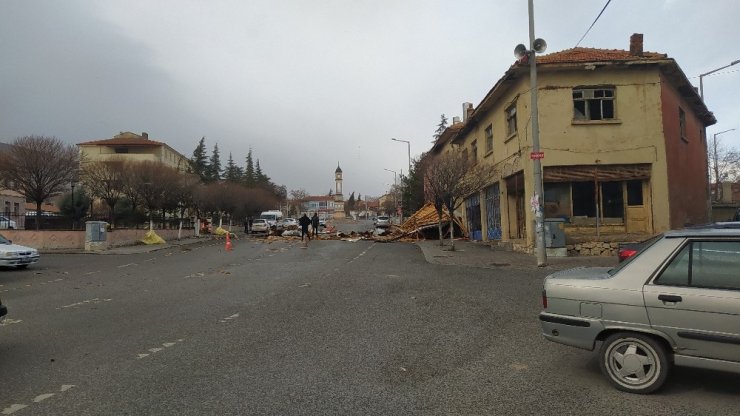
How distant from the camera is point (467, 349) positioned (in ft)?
19.5

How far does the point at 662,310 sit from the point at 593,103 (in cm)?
1614

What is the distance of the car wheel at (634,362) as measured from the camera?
4297mm

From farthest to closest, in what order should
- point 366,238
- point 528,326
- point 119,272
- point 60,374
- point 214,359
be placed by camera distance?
1. point 366,238
2. point 119,272
3. point 528,326
4. point 214,359
5. point 60,374

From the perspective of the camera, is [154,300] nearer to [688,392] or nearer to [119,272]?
[119,272]

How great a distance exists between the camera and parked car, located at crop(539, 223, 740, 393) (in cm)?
406

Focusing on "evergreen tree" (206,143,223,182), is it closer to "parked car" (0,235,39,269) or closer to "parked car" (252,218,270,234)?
"parked car" (252,218,270,234)

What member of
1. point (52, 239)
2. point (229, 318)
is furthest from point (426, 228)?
point (229, 318)

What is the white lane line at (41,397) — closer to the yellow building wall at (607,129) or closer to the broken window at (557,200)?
the yellow building wall at (607,129)

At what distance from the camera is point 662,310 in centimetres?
425

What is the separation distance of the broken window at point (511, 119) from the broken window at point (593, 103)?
8.01 feet

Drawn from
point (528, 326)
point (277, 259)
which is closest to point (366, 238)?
point (277, 259)

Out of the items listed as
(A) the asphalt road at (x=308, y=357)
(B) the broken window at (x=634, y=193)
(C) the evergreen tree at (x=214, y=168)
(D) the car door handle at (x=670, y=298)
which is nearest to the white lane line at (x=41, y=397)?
(A) the asphalt road at (x=308, y=357)

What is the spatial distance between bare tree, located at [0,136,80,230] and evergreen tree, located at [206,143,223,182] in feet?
157

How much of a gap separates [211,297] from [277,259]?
8.95 m
